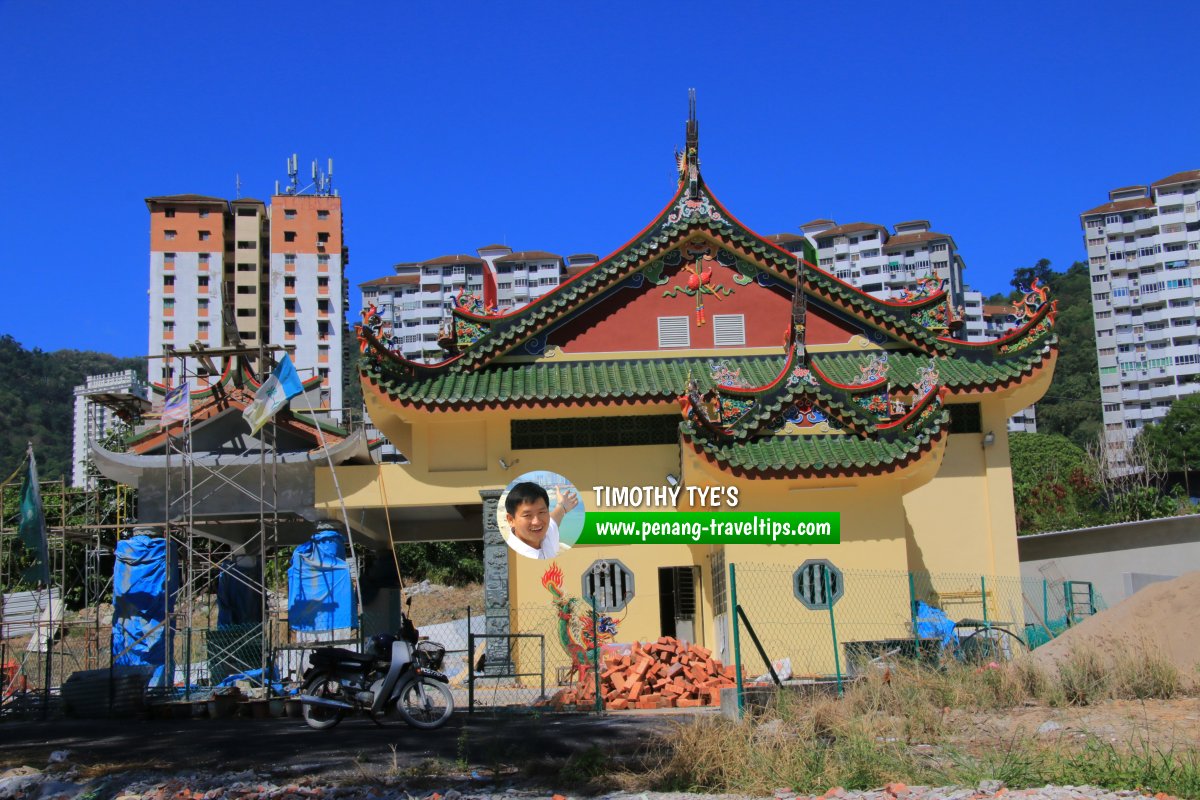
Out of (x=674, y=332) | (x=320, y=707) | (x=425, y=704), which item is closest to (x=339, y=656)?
(x=320, y=707)

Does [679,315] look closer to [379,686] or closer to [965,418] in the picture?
[965,418]

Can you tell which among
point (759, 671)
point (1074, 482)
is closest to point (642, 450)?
point (759, 671)

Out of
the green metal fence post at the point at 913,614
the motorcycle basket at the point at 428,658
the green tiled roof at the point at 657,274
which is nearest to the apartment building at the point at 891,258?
the green tiled roof at the point at 657,274

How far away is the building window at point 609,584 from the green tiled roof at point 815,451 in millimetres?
3612

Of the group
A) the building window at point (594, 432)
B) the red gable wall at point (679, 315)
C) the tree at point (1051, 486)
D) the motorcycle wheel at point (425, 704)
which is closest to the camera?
the motorcycle wheel at point (425, 704)

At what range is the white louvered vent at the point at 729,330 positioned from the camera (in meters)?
24.3

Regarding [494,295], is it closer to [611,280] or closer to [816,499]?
[611,280]

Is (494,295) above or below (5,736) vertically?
above

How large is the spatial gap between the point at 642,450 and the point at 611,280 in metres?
3.59

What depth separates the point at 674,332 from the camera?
2438 centimetres

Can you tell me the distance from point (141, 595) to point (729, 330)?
12.7 m

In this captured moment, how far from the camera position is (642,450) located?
23188mm

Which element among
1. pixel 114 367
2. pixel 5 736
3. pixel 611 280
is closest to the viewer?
pixel 5 736

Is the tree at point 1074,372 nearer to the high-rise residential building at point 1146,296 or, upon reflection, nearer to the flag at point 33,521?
the high-rise residential building at point 1146,296
